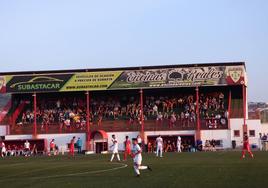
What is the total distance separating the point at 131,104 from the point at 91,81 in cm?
559

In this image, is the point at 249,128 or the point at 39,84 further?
the point at 39,84

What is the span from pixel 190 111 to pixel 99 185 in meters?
50.6

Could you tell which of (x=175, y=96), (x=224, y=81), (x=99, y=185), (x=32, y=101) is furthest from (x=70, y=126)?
(x=99, y=185)

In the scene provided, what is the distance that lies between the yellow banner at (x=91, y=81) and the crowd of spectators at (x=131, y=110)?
2.76 m

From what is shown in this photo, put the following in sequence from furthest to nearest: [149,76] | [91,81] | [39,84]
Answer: [39,84] < [91,81] < [149,76]

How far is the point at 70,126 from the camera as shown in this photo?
7231cm

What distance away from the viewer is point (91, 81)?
7406 cm

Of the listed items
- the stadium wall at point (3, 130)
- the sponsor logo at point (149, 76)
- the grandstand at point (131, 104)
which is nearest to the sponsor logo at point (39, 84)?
the grandstand at point (131, 104)

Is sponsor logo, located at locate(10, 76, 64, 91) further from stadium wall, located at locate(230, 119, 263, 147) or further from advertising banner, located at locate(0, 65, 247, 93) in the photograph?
stadium wall, located at locate(230, 119, 263, 147)

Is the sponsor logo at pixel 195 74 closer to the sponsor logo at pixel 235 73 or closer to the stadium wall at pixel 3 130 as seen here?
the sponsor logo at pixel 235 73

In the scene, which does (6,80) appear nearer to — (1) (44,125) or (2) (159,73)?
(1) (44,125)

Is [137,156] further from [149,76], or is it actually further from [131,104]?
[131,104]

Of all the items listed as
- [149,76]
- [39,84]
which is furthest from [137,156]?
[39,84]

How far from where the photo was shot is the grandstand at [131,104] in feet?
229
